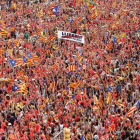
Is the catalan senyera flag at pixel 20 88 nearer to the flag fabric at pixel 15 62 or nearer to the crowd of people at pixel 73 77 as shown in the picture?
the crowd of people at pixel 73 77

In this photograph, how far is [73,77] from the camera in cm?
1688

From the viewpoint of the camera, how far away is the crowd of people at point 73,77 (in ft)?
43.7

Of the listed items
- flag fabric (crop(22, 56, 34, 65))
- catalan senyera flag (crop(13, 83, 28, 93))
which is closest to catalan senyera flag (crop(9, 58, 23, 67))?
flag fabric (crop(22, 56, 34, 65))

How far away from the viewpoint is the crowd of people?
13.3 meters

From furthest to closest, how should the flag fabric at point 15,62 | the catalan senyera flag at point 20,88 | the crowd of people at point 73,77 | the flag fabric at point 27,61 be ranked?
1. the flag fabric at point 27,61
2. the flag fabric at point 15,62
3. the catalan senyera flag at point 20,88
4. the crowd of people at point 73,77

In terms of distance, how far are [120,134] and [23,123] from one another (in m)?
3.49

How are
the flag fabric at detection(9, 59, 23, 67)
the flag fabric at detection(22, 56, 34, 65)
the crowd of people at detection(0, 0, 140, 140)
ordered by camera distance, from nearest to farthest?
the crowd of people at detection(0, 0, 140, 140) < the flag fabric at detection(9, 59, 23, 67) < the flag fabric at detection(22, 56, 34, 65)

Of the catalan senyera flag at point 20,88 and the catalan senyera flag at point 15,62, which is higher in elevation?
the catalan senyera flag at point 15,62

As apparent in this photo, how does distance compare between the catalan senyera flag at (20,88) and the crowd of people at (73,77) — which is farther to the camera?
the catalan senyera flag at (20,88)

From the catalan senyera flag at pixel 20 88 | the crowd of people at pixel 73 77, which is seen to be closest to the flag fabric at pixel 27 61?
the crowd of people at pixel 73 77

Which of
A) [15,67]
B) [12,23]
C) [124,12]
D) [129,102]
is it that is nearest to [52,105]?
[129,102]

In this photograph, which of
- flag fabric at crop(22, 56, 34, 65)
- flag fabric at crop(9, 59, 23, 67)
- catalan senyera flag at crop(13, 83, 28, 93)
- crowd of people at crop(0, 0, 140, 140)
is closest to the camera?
crowd of people at crop(0, 0, 140, 140)

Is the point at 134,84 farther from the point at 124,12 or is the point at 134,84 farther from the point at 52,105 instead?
the point at 124,12

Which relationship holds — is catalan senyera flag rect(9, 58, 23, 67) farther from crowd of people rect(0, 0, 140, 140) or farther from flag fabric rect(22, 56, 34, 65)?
flag fabric rect(22, 56, 34, 65)
